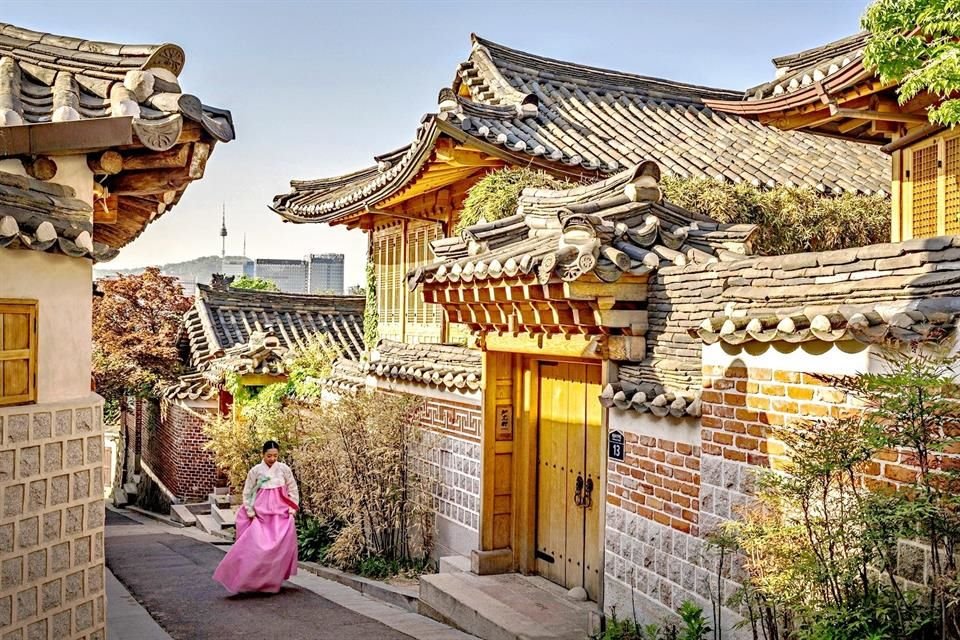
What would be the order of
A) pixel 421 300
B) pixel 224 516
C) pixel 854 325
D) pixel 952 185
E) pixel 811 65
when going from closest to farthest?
pixel 854 325, pixel 952 185, pixel 811 65, pixel 421 300, pixel 224 516

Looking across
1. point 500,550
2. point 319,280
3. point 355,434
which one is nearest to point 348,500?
point 355,434

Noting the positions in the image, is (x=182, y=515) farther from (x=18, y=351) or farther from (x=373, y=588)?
(x=18, y=351)

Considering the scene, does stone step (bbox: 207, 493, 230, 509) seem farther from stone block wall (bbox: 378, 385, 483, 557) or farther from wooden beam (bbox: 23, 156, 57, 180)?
wooden beam (bbox: 23, 156, 57, 180)

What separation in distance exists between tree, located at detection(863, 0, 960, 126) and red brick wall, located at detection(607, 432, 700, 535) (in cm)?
281

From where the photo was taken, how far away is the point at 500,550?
31.5 feet

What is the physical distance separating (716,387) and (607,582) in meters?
2.29

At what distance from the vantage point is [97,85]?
19.6 feet

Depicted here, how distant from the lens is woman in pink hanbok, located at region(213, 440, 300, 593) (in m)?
10.4

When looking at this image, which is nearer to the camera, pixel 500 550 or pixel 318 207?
pixel 500 550

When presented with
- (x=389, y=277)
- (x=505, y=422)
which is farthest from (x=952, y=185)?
(x=389, y=277)

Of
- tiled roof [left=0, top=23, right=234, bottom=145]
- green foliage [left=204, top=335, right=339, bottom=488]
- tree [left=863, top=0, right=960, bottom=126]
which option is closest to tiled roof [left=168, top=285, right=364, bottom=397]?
green foliage [left=204, top=335, right=339, bottom=488]

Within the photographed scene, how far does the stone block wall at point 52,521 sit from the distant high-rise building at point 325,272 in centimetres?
6999

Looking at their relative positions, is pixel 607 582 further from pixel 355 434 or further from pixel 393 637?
pixel 355 434

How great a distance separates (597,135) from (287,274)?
70.1m
